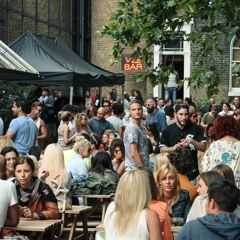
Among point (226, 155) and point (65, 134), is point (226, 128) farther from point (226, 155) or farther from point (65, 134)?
point (65, 134)

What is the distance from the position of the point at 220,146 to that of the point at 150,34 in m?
3.84

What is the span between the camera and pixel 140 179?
22.2ft

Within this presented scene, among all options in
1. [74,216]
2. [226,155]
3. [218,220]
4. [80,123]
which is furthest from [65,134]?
[218,220]

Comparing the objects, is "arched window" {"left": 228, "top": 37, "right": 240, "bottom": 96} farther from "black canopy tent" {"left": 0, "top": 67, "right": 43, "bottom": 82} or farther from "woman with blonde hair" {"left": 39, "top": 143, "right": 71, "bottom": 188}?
"woman with blonde hair" {"left": 39, "top": 143, "right": 71, "bottom": 188}

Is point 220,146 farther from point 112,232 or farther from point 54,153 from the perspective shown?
point 112,232

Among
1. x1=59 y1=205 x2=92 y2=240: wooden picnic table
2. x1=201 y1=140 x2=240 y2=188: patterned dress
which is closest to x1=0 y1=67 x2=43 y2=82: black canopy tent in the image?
x1=59 y1=205 x2=92 y2=240: wooden picnic table

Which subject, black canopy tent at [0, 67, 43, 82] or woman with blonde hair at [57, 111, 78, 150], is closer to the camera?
black canopy tent at [0, 67, 43, 82]

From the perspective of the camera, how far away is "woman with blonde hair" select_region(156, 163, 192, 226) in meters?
8.76

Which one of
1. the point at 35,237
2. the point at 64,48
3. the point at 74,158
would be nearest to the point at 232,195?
the point at 35,237

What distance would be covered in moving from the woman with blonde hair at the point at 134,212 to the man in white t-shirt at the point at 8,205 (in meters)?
1.87

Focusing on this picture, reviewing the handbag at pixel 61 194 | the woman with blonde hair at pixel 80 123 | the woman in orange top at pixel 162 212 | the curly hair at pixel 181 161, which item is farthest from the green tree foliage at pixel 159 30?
the woman in orange top at pixel 162 212

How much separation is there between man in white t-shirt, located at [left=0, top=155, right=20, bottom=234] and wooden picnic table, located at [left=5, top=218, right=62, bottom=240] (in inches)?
4.1

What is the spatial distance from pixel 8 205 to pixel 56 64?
52.7 feet

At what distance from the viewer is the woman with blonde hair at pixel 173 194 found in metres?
8.76
